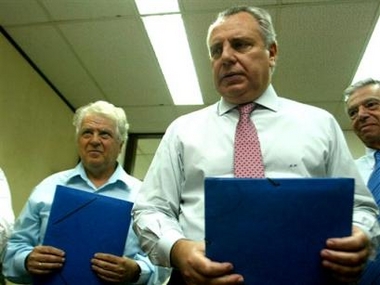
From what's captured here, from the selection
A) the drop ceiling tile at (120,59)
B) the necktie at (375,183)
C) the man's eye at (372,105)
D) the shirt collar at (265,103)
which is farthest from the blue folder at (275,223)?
the drop ceiling tile at (120,59)

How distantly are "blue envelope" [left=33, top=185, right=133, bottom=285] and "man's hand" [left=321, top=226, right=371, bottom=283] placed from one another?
0.73m

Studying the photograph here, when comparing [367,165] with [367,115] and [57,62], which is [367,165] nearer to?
[367,115]

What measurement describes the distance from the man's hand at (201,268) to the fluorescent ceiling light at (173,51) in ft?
7.26

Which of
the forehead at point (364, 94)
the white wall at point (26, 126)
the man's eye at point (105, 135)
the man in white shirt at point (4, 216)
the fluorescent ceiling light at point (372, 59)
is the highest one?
the fluorescent ceiling light at point (372, 59)

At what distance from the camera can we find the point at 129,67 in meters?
3.54

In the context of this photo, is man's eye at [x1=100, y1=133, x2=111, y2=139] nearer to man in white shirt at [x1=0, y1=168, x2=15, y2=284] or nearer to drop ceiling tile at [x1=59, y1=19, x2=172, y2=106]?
man in white shirt at [x1=0, y1=168, x2=15, y2=284]

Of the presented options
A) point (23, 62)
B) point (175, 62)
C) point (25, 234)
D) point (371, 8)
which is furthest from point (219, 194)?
point (23, 62)

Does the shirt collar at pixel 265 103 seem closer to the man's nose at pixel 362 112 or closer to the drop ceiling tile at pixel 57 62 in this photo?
the man's nose at pixel 362 112

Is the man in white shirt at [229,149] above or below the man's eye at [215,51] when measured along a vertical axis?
below

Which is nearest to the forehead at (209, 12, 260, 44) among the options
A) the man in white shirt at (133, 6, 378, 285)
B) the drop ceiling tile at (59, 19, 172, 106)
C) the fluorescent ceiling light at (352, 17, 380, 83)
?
the man in white shirt at (133, 6, 378, 285)

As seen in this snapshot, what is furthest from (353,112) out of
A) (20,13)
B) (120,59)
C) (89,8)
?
(20,13)

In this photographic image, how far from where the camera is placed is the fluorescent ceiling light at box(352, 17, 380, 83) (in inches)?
120

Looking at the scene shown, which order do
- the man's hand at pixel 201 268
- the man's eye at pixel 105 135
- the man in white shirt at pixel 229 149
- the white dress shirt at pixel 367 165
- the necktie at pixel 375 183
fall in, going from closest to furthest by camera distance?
the man's hand at pixel 201 268 → the man in white shirt at pixel 229 149 → the necktie at pixel 375 183 → the white dress shirt at pixel 367 165 → the man's eye at pixel 105 135

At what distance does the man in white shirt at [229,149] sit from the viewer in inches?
41.5
